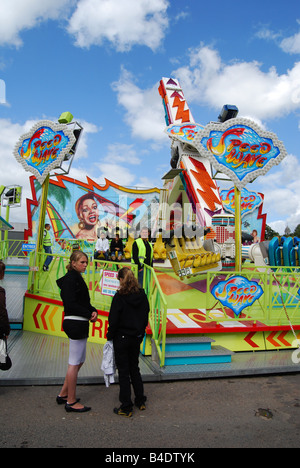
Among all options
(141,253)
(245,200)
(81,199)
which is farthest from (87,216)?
(141,253)

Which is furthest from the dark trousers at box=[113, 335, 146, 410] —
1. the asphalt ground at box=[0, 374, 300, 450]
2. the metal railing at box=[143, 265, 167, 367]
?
the metal railing at box=[143, 265, 167, 367]

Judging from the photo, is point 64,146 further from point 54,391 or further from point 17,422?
point 17,422

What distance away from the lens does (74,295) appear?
384cm

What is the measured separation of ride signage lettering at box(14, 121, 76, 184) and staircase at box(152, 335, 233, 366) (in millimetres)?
4672

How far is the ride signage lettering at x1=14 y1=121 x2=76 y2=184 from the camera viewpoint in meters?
7.79

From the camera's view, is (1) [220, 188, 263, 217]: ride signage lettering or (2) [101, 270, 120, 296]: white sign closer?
(2) [101, 270, 120, 296]: white sign

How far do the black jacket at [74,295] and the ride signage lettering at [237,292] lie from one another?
8.79ft

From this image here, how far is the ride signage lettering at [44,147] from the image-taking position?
779cm

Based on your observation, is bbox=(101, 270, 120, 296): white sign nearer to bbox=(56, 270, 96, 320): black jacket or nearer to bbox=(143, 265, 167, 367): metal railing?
bbox=(143, 265, 167, 367): metal railing

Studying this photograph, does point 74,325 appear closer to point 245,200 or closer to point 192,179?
point 192,179

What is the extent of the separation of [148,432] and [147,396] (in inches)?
37.8

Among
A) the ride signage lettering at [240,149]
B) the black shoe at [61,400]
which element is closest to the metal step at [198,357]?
the black shoe at [61,400]

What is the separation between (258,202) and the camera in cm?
2825
